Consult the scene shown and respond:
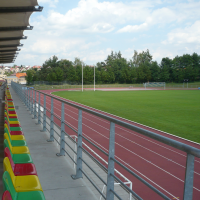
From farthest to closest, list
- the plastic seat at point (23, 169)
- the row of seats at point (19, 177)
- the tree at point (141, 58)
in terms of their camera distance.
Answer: the tree at point (141, 58)
the plastic seat at point (23, 169)
the row of seats at point (19, 177)

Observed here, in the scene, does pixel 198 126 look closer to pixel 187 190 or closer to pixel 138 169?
pixel 138 169

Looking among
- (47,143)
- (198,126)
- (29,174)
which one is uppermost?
(29,174)

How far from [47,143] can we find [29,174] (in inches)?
126

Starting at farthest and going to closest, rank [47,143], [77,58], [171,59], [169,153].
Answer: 1. [77,58]
2. [171,59]
3. [169,153]
4. [47,143]

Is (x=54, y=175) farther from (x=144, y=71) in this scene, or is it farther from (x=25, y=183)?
(x=144, y=71)

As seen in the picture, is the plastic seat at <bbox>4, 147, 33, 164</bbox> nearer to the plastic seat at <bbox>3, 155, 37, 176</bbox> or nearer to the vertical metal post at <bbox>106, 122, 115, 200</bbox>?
the plastic seat at <bbox>3, 155, 37, 176</bbox>

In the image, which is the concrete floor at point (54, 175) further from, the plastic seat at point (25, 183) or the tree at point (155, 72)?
the tree at point (155, 72)

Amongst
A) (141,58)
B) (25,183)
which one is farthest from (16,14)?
(141,58)

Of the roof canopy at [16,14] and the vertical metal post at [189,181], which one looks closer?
the vertical metal post at [189,181]

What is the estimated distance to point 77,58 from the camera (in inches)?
4193

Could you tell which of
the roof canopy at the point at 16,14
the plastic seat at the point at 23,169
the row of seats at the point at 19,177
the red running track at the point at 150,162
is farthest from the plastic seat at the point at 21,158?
the roof canopy at the point at 16,14

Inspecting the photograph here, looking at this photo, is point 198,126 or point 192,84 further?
point 192,84

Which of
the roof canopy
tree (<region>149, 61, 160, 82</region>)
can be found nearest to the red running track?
the roof canopy

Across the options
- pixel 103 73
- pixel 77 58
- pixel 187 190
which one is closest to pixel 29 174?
pixel 187 190
